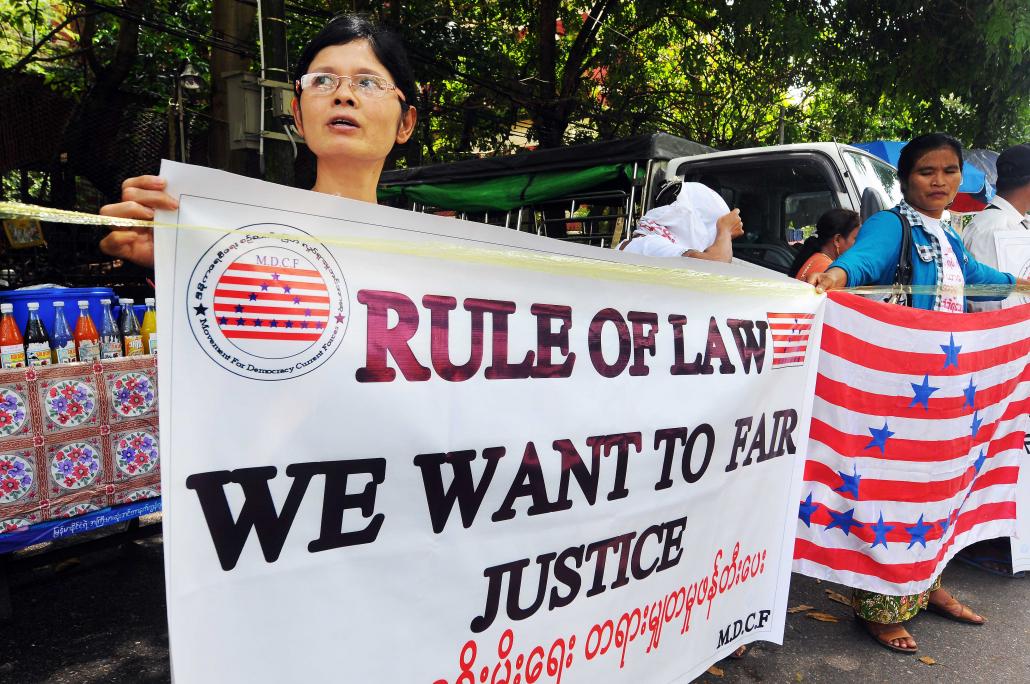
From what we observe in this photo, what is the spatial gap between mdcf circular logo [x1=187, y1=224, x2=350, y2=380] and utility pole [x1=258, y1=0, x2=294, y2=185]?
491 centimetres

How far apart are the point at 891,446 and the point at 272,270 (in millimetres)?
2359

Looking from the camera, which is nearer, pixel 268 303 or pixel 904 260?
pixel 268 303

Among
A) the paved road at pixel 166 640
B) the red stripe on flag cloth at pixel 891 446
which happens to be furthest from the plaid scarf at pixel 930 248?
the paved road at pixel 166 640

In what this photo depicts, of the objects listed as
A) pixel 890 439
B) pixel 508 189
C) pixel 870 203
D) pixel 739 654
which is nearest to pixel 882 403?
pixel 890 439

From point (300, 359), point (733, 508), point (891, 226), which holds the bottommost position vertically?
point (733, 508)

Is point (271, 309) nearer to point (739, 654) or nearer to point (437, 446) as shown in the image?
point (437, 446)

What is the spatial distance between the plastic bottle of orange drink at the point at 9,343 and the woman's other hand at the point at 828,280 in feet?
9.18

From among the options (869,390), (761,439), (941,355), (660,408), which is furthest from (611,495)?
(941,355)

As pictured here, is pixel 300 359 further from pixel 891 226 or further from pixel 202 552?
pixel 891 226

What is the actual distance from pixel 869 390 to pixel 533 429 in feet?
5.21

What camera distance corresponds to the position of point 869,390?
257cm

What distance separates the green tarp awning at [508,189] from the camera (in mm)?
6012

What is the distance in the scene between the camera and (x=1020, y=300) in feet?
11.5

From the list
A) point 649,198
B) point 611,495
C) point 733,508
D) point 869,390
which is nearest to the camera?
point 611,495
